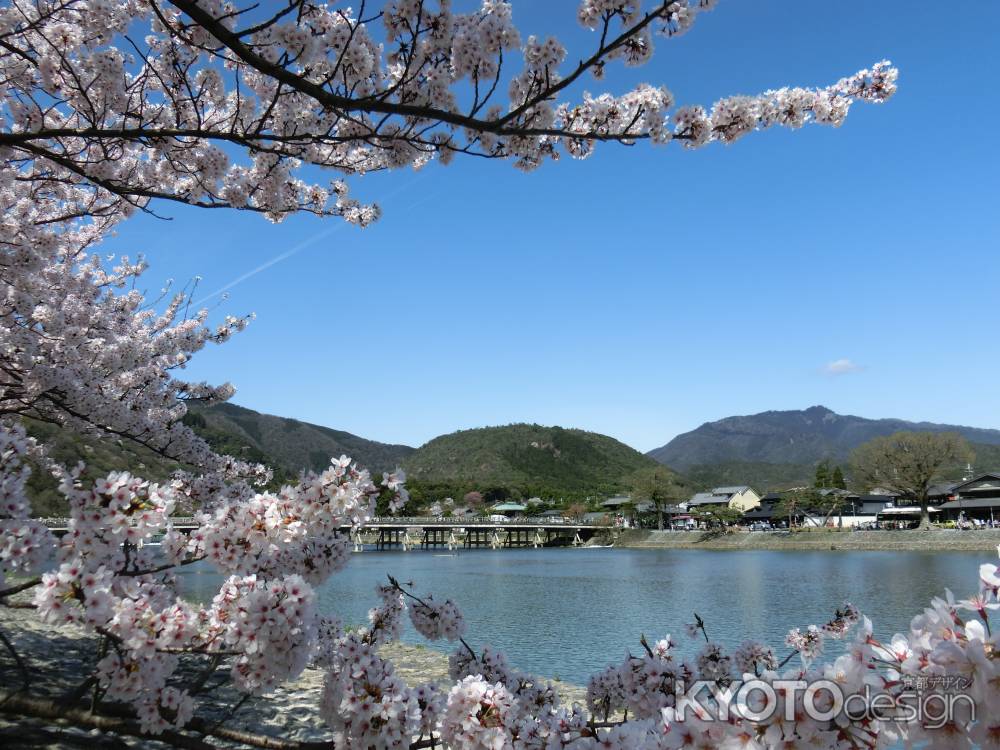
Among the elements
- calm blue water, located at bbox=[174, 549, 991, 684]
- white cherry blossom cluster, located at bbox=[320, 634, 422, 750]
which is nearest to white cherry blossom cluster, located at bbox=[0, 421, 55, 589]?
white cherry blossom cluster, located at bbox=[320, 634, 422, 750]

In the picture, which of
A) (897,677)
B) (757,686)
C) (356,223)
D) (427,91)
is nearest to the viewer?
(897,677)

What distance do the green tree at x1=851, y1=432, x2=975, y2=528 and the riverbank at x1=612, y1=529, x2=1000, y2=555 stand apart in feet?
34.1

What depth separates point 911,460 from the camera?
73.1m

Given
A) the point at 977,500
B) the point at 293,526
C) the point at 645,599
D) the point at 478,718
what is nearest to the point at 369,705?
the point at 478,718

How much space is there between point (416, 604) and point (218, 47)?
5436mm

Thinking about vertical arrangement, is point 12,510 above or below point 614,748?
above

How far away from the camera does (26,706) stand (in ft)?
12.2

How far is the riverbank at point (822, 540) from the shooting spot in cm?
5541

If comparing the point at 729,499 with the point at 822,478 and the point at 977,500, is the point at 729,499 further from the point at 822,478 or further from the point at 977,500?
the point at 977,500

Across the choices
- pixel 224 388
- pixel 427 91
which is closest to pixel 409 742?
pixel 427 91

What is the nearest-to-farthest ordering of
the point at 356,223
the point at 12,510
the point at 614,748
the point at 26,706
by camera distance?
the point at 614,748, the point at 12,510, the point at 26,706, the point at 356,223

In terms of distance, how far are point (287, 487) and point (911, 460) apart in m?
84.8

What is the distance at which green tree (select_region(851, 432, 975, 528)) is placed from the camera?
7200 centimetres

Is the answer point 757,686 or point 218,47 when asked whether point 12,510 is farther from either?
point 218,47
